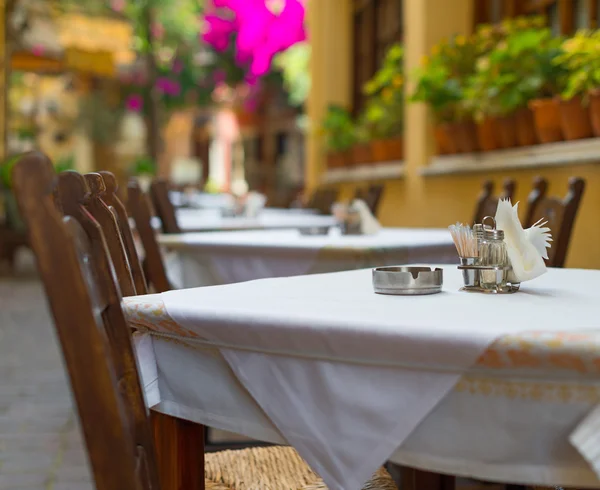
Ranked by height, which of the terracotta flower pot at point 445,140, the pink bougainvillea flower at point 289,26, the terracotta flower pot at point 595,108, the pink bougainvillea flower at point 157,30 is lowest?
the terracotta flower pot at point 445,140

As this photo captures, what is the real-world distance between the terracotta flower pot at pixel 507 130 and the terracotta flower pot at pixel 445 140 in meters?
0.64

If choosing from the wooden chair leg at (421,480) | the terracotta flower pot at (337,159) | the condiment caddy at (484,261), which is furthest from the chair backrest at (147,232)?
the terracotta flower pot at (337,159)

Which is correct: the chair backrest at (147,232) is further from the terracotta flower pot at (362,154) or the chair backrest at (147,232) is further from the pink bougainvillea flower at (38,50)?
the pink bougainvillea flower at (38,50)

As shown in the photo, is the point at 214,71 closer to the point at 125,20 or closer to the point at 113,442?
the point at 125,20

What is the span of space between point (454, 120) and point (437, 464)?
4860 millimetres

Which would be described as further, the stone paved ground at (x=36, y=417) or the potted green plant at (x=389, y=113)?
the potted green plant at (x=389, y=113)

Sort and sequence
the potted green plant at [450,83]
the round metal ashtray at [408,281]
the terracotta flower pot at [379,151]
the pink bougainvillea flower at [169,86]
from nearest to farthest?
the round metal ashtray at [408,281], the potted green plant at [450,83], the terracotta flower pot at [379,151], the pink bougainvillea flower at [169,86]

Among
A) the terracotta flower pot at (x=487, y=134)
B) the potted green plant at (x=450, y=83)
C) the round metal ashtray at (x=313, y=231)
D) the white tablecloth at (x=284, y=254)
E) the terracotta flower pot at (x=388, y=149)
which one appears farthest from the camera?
the terracotta flower pot at (x=388, y=149)

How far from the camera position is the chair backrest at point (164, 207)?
3445 mm

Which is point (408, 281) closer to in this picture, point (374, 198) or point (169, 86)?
point (374, 198)

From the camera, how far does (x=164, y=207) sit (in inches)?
136

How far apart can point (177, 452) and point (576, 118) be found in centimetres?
309

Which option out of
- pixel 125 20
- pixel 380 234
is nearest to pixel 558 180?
pixel 380 234

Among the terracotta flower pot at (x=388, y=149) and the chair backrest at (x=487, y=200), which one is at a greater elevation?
the terracotta flower pot at (x=388, y=149)
